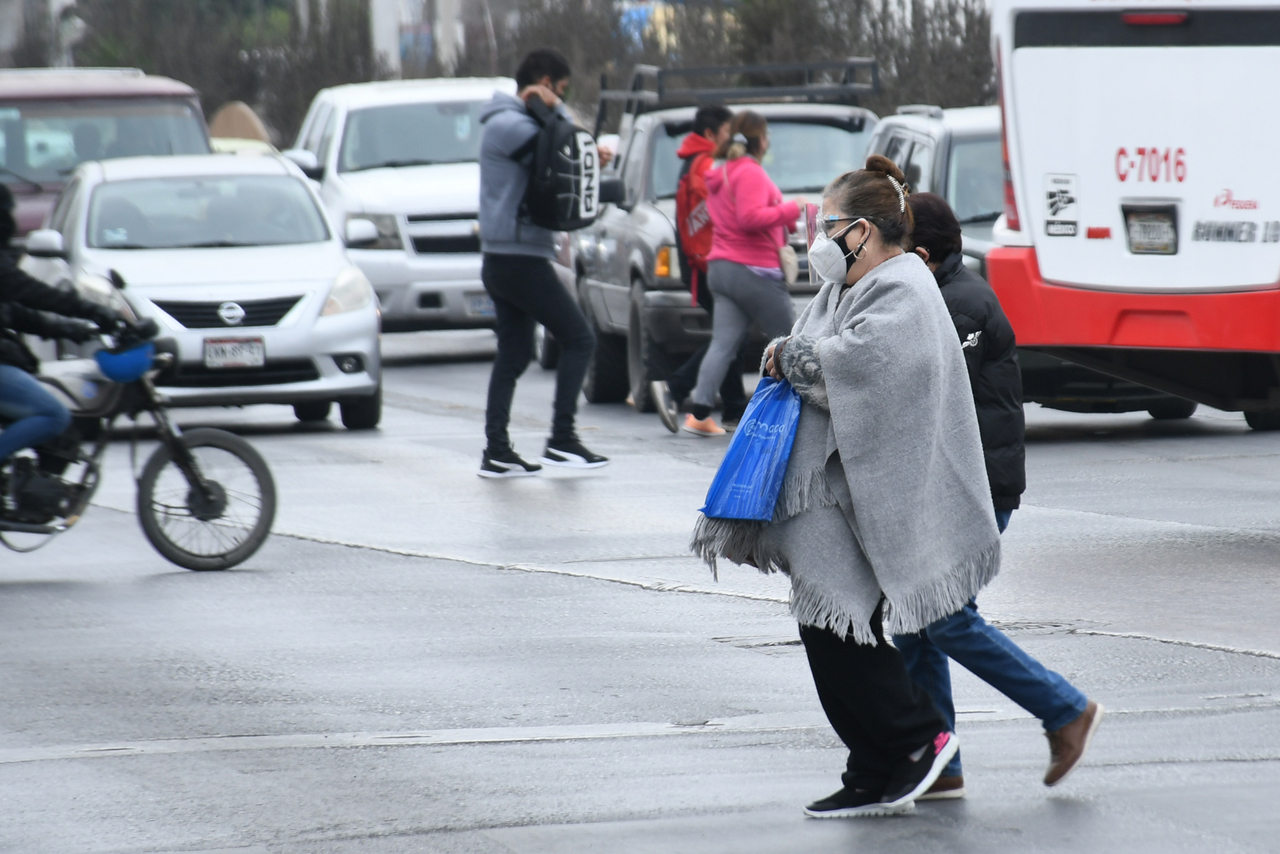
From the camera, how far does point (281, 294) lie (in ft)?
47.2

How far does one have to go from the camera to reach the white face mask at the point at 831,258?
17.7ft

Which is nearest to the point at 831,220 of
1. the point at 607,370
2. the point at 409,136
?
the point at 607,370

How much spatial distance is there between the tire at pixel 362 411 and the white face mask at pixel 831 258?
9.48 meters

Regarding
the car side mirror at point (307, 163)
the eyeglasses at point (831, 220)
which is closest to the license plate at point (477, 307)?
the car side mirror at point (307, 163)

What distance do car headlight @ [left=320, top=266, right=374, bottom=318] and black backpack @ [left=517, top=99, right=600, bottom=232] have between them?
2.85m

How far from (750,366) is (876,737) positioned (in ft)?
36.1

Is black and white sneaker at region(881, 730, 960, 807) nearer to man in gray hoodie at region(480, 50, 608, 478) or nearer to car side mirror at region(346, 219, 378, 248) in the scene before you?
man in gray hoodie at region(480, 50, 608, 478)

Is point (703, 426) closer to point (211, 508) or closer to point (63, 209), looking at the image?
point (63, 209)

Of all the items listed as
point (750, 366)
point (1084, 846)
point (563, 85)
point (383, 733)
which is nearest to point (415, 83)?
point (750, 366)

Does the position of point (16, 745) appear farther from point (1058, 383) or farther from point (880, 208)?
point (1058, 383)

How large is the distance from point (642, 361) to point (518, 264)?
3295 millimetres

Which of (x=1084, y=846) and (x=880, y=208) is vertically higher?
(x=880, y=208)

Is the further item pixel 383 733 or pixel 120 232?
pixel 120 232

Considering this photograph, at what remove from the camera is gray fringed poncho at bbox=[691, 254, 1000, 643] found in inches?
210
